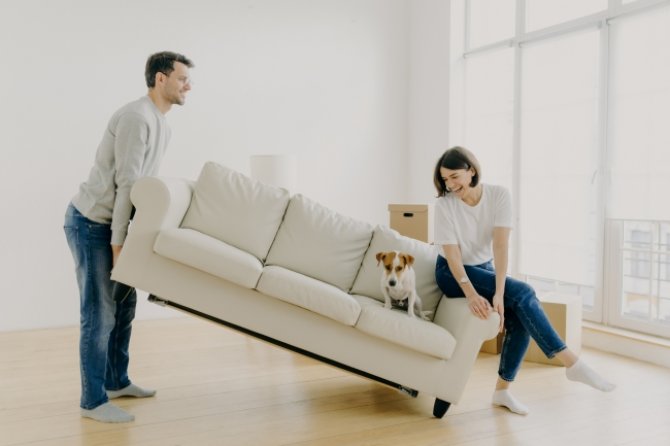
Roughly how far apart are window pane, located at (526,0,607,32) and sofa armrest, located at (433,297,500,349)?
2.77 m

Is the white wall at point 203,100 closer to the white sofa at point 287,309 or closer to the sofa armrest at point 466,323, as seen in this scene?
the white sofa at point 287,309

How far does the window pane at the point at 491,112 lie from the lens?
16.9ft

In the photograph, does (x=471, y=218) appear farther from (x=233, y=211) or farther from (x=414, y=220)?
(x=414, y=220)

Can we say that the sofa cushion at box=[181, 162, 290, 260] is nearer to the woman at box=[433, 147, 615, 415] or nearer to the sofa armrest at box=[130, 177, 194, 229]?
the sofa armrest at box=[130, 177, 194, 229]

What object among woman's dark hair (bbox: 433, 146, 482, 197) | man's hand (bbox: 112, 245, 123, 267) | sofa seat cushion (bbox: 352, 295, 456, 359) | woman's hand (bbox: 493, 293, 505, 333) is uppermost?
woman's dark hair (bbox: 433, 146, 482, 197)

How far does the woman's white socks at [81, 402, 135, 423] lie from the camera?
8.50 feet

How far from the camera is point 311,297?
8.64 feet

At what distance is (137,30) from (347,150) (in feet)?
6.94

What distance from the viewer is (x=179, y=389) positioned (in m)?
3.06

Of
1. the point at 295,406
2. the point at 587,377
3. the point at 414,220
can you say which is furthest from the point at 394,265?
the point at 414,220

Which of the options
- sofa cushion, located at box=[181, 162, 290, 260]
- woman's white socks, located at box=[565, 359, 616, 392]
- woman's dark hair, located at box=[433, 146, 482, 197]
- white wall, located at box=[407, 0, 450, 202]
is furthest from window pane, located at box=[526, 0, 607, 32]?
sofa cushion, located at box=[181, 162, 290, 260]

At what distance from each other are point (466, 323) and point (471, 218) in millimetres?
508

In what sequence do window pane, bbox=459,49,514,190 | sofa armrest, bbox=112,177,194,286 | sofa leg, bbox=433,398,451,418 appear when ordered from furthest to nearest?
window pane, bbox=459,49,514,190
sofa leg, bbox=433,398,451,418
sofa armrest, bbox=112,177,194,286

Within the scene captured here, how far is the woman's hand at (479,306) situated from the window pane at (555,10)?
108 inches
